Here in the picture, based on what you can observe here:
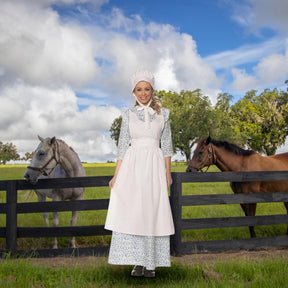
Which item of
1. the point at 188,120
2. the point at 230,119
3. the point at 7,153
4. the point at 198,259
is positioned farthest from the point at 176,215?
the point at 7,153

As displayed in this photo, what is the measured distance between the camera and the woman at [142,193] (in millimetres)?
3920

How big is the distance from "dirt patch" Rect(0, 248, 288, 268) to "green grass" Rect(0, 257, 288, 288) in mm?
140

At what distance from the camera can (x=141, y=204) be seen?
3.91 m

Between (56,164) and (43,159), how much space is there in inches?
14.1

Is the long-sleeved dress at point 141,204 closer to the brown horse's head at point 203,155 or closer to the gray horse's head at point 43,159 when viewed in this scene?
the gray horse's head at point 43,159

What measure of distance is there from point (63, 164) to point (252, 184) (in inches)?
158

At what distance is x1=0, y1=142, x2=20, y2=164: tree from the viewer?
94.3 m

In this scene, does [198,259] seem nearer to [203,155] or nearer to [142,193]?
[142,193]

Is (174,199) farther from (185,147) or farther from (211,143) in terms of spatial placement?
(185,147)

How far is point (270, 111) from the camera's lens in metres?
49.1

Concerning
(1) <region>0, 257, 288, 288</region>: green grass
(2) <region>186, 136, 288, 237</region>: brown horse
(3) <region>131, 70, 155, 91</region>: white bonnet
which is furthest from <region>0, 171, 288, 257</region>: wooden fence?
(3) <region>131, 70, 155, 91</region>: white bonnet

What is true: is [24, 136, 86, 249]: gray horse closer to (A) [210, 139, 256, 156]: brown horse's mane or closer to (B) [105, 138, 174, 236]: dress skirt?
(B) [105, 138, 174, 236]: dress skirt

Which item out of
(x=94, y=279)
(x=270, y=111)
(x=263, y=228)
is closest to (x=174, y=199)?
(x=94, y=279)

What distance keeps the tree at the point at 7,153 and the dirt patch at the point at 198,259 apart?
95479mm
